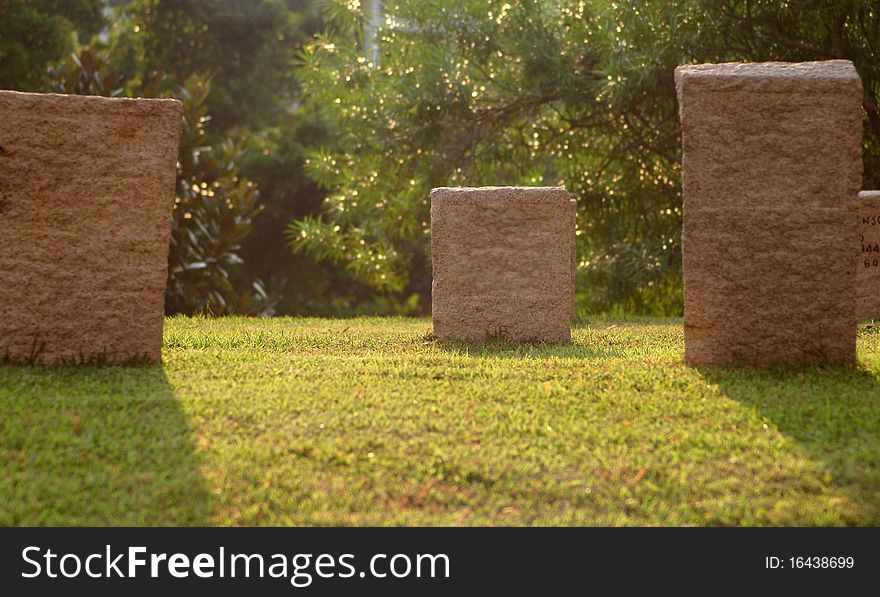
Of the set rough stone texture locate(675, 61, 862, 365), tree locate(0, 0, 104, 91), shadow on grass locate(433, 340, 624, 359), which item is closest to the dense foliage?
tree locate(0, 0, 104, 91)

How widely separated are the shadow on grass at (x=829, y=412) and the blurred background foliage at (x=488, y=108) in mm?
6215

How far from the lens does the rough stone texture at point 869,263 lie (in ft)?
30.5

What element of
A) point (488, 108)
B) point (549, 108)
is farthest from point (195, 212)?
point (549, 108)

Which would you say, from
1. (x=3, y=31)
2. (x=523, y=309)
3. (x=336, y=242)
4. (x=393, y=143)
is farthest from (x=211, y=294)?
(x=523, y=309)

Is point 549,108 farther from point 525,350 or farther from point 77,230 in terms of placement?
point 77,230

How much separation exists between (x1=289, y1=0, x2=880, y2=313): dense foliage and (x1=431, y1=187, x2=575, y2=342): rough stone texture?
15.4 ft

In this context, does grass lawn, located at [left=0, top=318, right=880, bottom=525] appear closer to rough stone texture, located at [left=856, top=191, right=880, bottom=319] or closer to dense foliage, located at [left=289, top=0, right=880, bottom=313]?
rough stone texture, located at [left=856, top=191, right=880, bottom=319]

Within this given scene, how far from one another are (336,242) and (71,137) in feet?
28.1

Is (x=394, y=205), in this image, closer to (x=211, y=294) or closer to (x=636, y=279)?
(x=211, y=294)

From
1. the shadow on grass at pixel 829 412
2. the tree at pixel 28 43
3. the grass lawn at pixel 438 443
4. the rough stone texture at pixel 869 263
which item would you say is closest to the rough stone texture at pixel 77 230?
the grass lawn at pixel 438 443

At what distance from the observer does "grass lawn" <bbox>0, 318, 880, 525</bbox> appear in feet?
12.2

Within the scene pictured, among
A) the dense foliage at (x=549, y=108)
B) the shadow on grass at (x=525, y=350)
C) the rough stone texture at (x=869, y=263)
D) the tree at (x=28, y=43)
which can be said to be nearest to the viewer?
the shadow on grass at (x=525, y=350)

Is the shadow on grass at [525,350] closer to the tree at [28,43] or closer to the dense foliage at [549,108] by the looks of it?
the dense foliage at [549,108]

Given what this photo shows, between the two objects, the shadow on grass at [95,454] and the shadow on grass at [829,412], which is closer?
the shadow on grass at [95,454]
